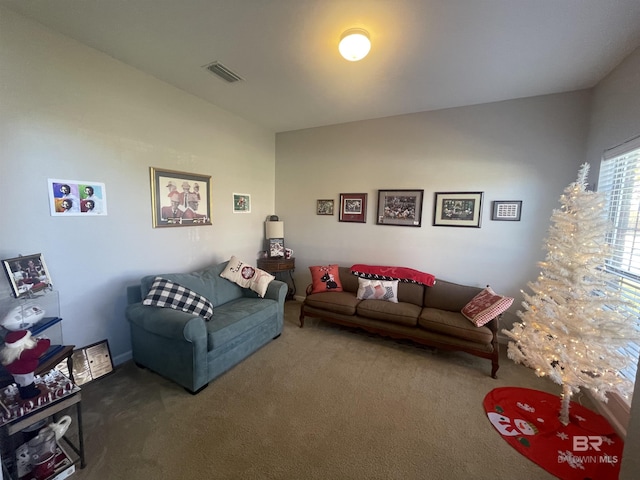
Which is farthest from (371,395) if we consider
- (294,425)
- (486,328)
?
(486,328)

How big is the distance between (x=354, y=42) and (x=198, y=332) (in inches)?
99.9

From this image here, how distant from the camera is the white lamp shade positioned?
418 centimetres

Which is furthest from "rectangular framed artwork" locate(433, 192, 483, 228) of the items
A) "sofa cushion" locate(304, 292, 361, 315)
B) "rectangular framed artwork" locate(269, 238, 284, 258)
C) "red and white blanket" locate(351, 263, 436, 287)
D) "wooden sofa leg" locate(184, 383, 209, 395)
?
"wooden sofa leg" locate(184, 383, 209, 395)

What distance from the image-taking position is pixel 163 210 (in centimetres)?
285

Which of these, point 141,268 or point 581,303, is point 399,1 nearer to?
point 581,303

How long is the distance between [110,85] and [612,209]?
4703mm

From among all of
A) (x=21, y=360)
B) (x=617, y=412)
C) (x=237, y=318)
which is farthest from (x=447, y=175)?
(x=21, y=360)

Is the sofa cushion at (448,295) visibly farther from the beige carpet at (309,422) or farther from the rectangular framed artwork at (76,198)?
the rectangular framed artwork at (76,198)

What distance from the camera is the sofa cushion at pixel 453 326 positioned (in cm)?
248

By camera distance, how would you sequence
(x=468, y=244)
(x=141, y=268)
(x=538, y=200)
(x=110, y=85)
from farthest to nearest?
(x=468, y=244) < (x=538, y=200) < (x=141, y=268) < (x=110, y=85)

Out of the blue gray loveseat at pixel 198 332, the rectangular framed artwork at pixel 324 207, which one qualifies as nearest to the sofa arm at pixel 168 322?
the blue gray loveseat at pixel 198 332

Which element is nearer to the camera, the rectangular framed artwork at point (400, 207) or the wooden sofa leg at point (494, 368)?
the wooden sofa leg at point (494, 368)

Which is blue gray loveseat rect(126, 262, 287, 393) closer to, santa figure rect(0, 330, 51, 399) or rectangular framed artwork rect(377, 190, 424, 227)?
santa figure rect(0, 330, 51, 399)

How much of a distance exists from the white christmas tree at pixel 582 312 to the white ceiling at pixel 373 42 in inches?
41.8
